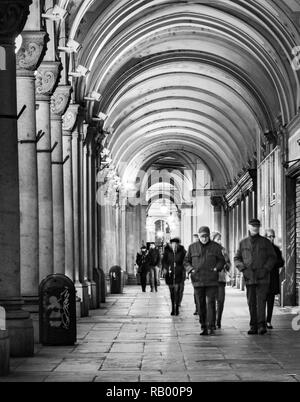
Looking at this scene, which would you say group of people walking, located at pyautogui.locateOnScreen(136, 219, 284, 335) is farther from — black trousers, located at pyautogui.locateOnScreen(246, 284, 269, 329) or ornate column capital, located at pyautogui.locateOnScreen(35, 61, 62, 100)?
ornate column capital, located at pyautogui.locateOnScreen(35, 61, 62, 100)

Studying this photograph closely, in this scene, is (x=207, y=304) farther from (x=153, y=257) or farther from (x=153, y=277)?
(x=153, y=277)

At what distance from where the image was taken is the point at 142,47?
32.8m

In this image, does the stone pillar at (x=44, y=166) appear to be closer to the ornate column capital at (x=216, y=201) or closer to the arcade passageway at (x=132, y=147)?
the arcade passageway at (x=132, y=147)

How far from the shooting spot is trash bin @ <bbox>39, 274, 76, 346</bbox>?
15.5m

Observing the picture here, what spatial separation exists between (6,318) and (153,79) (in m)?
25.4

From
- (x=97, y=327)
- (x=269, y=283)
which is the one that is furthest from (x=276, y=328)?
(x=97, y=327)

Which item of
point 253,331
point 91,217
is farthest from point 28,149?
point 91,217

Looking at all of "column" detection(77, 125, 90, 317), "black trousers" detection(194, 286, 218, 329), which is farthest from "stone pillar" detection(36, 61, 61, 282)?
"column" detection(77, 125, 90, 317)

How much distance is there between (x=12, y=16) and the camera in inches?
504

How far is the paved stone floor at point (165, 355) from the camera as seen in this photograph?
11.5 metres

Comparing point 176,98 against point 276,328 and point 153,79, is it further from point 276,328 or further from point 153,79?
point 276,328

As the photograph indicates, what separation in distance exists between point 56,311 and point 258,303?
3.63 metres

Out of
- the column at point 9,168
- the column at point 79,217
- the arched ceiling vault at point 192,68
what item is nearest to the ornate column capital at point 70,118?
the column at point 79,217
